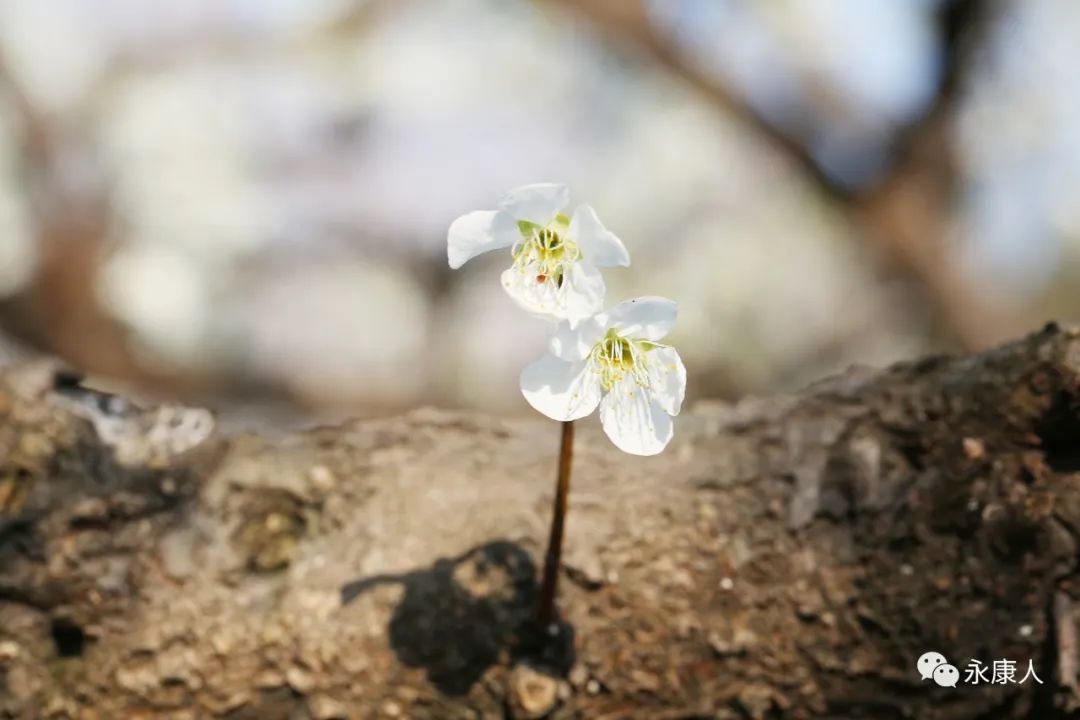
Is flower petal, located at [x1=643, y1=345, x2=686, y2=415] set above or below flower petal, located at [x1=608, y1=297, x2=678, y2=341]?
below

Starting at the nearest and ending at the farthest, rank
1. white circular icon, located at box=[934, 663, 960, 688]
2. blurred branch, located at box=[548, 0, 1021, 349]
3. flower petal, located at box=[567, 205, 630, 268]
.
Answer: flower petal, located at box=[567, 205, 630, 268] < white circular icon, located at box=[934, 663, 960, 688] < blurred branch, located at box=[548, 0, 1021, 349]

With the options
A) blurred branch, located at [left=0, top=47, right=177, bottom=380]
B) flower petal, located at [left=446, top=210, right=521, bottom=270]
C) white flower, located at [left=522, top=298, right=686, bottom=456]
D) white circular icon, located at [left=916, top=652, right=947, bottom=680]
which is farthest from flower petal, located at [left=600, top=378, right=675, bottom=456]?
blurred branch, located at [left=0, top=47, right=177, bottom=380]

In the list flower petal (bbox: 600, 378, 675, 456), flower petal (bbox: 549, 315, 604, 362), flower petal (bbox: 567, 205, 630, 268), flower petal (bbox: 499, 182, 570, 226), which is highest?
flower petal (bbox: 499, 182, 570, 226)

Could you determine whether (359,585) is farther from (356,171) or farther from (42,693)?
(356,171)

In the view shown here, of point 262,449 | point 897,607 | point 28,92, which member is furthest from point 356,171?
point 897,607

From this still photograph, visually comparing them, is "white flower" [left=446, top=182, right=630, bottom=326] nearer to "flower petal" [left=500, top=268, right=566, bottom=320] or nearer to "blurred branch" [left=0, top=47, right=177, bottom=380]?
"flower petal" [left=500, top=268, right=566, bottom=320]

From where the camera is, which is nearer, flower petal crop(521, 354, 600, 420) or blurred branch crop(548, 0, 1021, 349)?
flower petal crop(521, 354, 600, 420)

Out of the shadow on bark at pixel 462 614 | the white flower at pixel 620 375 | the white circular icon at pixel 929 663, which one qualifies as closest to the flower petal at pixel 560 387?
the white flower at pixel 620 375
